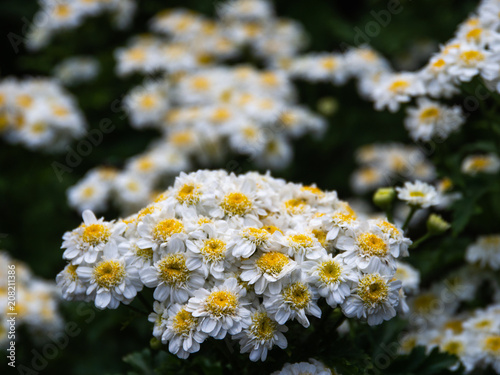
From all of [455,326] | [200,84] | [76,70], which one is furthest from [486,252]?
[76,70]

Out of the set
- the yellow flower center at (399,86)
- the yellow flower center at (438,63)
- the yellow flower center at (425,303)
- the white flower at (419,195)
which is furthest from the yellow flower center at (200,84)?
the white flower at (419,195)

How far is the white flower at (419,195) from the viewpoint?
7.50ft

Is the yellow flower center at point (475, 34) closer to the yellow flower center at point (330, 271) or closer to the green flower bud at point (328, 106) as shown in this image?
the yellow flower center at point (330, 271)

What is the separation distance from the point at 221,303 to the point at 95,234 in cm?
55

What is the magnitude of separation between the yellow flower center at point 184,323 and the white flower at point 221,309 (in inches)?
0.9

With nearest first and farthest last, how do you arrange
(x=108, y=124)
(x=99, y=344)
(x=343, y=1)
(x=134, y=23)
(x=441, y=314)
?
(x=441, y=314) → (x=99, y=344) → (x=108, y=124) → (x=134, y=23) → (x=343, y=1)

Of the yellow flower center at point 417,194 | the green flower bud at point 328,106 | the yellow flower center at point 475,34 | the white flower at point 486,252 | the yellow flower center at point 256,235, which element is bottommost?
the green flower bud at point 328,106

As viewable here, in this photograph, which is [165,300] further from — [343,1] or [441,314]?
[343,1]

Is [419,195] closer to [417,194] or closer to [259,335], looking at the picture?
[417,194]

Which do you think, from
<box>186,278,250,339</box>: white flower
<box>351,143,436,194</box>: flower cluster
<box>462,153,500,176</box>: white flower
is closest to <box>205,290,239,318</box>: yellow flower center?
<box>186,278,250,339</box>: white flower

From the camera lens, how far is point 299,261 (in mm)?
1797

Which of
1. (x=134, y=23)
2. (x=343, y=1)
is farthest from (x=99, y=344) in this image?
(x=343, y=1)

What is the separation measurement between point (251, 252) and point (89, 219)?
661mm

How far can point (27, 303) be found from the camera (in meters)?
3.48
